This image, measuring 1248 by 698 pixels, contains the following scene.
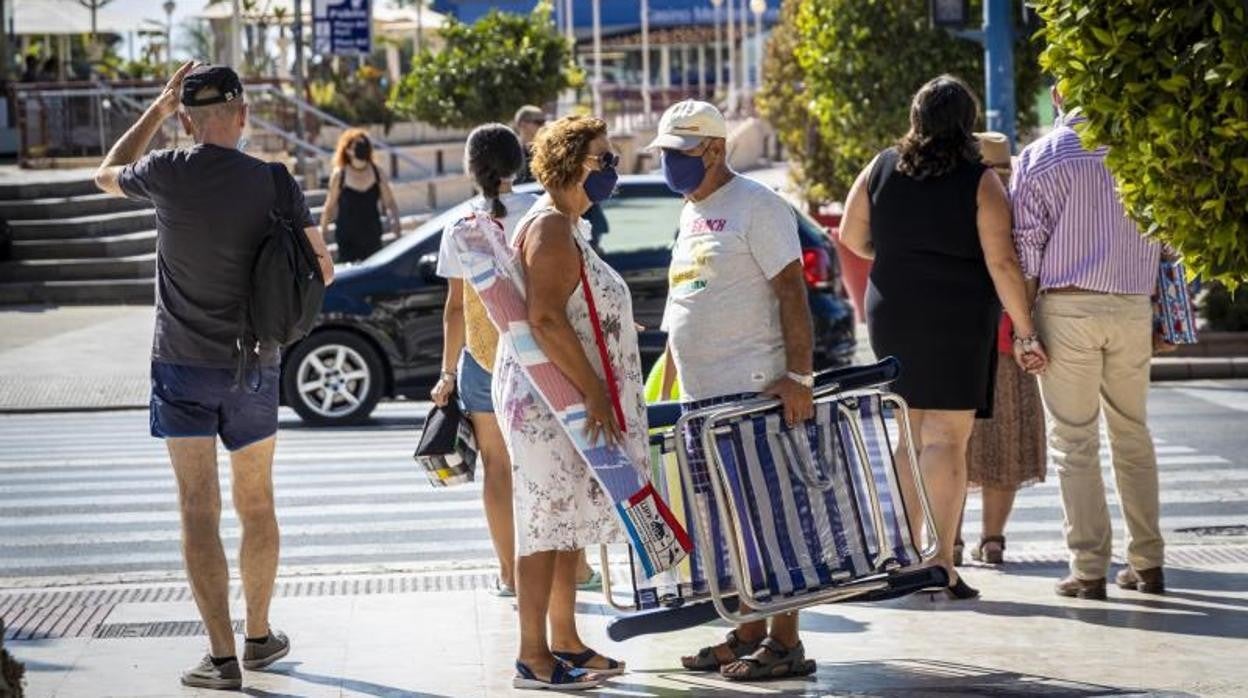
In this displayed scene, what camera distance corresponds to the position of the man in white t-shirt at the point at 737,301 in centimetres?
726

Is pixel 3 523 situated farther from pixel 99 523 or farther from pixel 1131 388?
pixel 1131 388

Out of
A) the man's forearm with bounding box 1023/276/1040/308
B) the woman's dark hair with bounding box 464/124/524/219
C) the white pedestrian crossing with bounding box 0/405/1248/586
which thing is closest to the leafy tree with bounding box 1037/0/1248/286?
the man's forearm with bounding box 1023/276/1040/308

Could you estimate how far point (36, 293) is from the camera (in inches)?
907

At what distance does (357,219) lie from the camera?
60.6 ft

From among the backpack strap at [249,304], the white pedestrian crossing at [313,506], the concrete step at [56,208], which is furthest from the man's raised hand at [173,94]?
the concrete step at [56,208]

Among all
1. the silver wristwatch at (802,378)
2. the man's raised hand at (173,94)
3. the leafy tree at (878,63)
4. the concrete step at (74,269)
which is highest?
the leafy tree at (878,63)

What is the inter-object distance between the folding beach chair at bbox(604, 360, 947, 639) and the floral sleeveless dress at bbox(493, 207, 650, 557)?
296 millimetres

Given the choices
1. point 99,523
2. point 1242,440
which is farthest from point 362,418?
point 1242,440

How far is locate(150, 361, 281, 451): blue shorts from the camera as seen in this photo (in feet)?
23.4

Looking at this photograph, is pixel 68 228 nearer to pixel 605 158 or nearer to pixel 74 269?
pixel 74 269

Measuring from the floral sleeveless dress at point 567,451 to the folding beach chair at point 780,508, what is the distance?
0.30 metres

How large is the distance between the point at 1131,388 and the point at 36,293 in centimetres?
1650

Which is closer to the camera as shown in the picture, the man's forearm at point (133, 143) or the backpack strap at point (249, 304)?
the backpack strap at point (249, 304)

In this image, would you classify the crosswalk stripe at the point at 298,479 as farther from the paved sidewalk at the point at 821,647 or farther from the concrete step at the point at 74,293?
the concrete step at the point at 74,293
